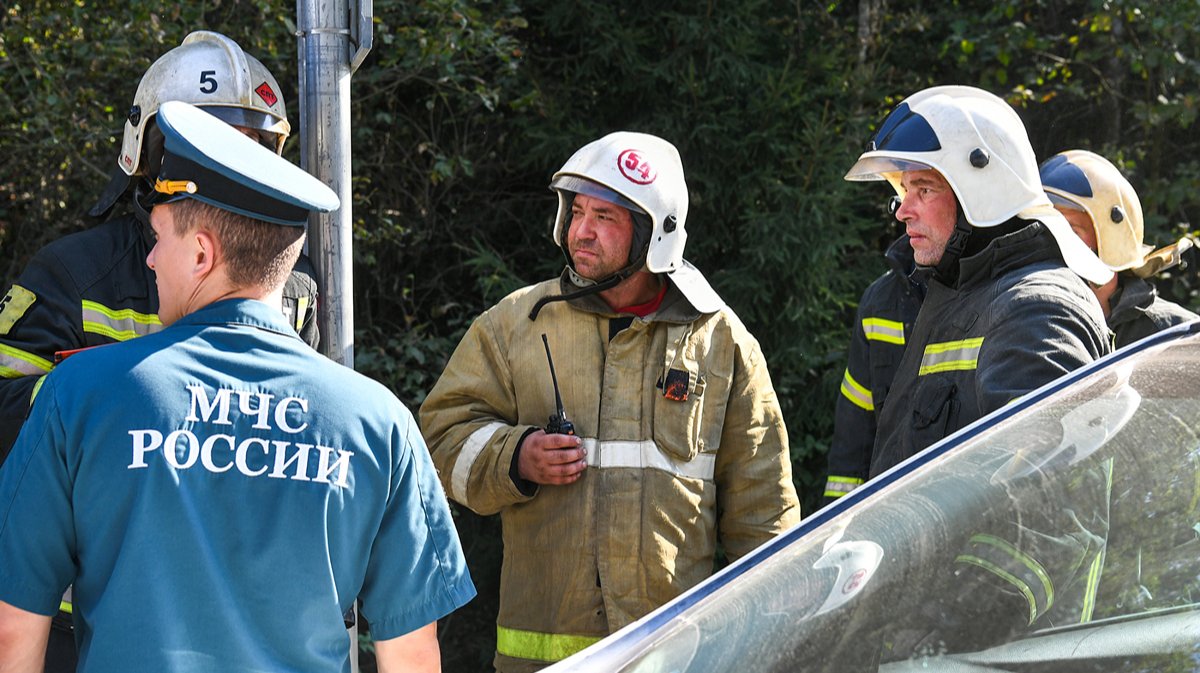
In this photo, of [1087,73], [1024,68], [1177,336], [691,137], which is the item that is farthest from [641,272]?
[1087,73]

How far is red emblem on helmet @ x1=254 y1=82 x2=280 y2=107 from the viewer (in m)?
3.27

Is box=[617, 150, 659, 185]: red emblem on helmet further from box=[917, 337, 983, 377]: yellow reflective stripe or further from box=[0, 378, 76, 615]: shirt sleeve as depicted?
box=[0, 378, 76, 615]: shirt sleeve

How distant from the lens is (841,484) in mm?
3871

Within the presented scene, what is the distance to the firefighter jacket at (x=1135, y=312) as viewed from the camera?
464cm

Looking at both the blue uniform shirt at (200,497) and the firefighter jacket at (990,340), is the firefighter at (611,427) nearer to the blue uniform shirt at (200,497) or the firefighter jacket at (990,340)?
the firefighter jacket at (990,340)

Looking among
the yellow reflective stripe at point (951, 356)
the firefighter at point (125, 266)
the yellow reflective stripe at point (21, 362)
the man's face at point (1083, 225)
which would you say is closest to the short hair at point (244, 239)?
the firefighter at point (125, 266)

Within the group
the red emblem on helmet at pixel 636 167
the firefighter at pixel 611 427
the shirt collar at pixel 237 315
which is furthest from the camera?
the red emblem on helmet at pixel 636 167

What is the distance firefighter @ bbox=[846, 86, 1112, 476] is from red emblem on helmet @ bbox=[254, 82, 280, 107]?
155 centimetres

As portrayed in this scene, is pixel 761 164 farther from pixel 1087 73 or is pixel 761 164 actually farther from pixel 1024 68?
pixel 1087 73

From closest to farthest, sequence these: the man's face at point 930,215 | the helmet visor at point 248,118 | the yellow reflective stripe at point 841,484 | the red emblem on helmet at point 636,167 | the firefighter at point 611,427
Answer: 1. the helmet visor at point 248,118
2. the man's face at point 930,215
3. the firefighter at point 611,427
4. the red emblem on helmet at point 636,167
5. the yellow reflective stripe at point 841,484

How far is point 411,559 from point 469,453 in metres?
1.40

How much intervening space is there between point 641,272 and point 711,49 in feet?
11.1

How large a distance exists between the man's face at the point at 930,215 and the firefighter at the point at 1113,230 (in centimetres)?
150

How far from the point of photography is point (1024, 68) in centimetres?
804
